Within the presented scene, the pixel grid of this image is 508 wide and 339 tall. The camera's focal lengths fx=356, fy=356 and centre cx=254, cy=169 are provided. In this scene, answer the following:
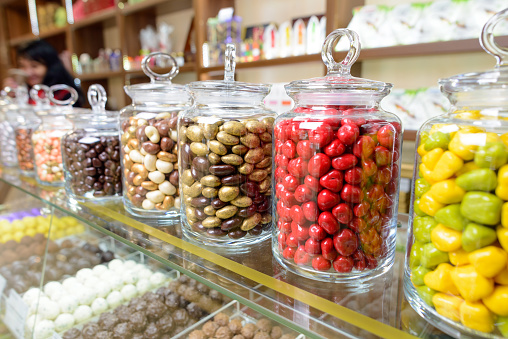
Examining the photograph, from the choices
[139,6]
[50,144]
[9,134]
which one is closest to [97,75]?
[139,6]

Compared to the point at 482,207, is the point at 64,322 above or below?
below

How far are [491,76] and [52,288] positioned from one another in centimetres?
134

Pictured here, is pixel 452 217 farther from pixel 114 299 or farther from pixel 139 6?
pixel 139 6

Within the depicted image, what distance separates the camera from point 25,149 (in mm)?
1317

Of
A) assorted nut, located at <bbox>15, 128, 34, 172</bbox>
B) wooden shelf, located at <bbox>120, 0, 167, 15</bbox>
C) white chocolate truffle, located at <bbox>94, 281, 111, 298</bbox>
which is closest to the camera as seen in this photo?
white chocolate truffle, located at <bbox>94, 281, 111, 298</bbox>

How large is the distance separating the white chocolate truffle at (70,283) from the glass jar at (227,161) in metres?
0.78

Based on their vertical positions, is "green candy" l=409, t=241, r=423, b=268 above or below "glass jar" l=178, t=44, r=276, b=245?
below

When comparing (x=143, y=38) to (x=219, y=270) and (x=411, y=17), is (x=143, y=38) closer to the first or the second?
(x=411, y=17)

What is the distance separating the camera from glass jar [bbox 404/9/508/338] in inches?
14.1

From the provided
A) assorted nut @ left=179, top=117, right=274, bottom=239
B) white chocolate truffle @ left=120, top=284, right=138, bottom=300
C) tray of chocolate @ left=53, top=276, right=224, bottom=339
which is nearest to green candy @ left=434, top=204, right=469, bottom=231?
assorted nut @ left=179, top=117, right=274, bottom=239

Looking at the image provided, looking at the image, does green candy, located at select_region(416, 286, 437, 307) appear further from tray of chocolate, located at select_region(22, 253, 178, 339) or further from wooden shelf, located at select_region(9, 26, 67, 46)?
wooden shelf, located at select_region(9, 26, 67, 46)

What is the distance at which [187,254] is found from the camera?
0.63 metres

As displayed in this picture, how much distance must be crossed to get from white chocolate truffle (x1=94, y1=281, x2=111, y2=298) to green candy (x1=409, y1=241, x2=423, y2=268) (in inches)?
40.2

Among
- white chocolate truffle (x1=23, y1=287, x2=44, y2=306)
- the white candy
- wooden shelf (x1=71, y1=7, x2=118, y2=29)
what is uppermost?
wooden shelf (x1=71, y1=7, x2=118, y2=29)
